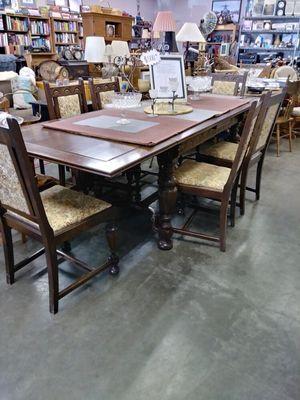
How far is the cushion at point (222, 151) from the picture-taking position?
2.68 m

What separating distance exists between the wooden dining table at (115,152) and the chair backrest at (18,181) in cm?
20

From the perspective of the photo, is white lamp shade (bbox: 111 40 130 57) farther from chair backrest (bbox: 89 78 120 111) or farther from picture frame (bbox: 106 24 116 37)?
picture frame (bbox: 106 24 116 37)

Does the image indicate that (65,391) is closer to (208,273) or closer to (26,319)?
(26,319)

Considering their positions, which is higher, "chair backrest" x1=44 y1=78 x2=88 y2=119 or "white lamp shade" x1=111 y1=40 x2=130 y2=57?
"white lamp shade" x1=111 y1=40 x2=130 y2=57

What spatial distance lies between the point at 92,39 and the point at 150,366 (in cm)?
274

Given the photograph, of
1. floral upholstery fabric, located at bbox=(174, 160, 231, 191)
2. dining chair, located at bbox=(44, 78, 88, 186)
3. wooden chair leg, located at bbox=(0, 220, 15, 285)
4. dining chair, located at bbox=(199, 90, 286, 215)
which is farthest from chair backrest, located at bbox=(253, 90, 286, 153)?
wooden chair leg, located at bbox=(0, 220, 15, 285)

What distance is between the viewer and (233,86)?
3.72m

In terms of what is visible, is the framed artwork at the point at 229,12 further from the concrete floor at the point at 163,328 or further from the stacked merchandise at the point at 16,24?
the concrete floor at the point at 163,328

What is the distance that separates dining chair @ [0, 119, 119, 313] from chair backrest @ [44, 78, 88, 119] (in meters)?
0.93

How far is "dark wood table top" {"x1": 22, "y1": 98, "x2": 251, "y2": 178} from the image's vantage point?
1.47m

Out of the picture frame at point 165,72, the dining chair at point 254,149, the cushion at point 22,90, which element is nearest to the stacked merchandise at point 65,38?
the cushion at point 22,90

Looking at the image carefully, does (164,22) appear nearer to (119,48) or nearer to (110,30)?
(110,30)

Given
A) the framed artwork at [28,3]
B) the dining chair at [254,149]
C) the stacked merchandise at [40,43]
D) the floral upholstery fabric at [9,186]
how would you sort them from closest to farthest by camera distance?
the floral upholstery fabric at [9,186] < the dining chair at [254,149] < the framed artwork at [28,3] < the stacked merchandise at [40,43]

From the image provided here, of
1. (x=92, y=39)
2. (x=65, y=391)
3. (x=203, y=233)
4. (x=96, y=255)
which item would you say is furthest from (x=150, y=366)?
(x=92, y=39)
